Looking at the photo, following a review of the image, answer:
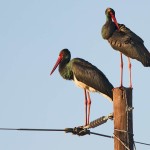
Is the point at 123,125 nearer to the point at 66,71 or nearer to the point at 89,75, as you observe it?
the point at 89,75

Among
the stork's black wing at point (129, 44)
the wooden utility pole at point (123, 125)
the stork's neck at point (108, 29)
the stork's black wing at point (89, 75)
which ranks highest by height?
the stork's neck at point (108, 29)

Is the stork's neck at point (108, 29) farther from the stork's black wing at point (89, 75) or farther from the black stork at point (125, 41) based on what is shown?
the stork's black wing at point (89, 75)

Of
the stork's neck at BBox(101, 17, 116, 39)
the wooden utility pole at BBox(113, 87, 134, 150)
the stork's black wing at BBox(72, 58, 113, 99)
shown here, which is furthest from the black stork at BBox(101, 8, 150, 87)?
the wooden utility pole at BBox(113, 87, 134, 150)

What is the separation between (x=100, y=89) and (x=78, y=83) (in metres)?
1.24

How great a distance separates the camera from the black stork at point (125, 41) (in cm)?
1475

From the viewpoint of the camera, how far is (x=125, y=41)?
1525 centimetres

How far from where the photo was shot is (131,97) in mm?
9219

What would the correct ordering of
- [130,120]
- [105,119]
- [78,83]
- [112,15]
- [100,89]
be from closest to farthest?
[130,120] < [105,119] < [100,89] < [78,83] < [112,15]

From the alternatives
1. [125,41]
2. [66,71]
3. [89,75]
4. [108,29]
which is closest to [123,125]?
[89,75]

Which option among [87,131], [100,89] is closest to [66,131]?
[87,131]

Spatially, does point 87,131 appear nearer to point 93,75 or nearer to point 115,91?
point 115,91

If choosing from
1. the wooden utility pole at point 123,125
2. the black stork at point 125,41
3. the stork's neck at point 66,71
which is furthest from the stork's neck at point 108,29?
the wooden utility pole at point 123,125

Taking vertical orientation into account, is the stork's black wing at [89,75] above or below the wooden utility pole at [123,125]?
above

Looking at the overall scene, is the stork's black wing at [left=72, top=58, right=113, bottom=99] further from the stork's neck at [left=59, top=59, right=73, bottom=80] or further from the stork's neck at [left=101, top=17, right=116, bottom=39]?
the stork's neck at [left=101, top=17, right=116, bottom=39]
